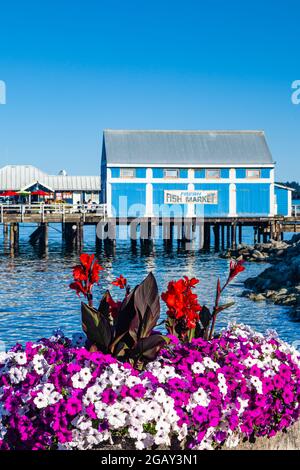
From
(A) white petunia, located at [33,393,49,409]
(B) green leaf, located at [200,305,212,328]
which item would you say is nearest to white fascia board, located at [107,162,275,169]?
(B) green leaf, located at [200,305,212,328]

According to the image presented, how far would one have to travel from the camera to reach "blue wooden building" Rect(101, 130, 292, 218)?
44.1 metres

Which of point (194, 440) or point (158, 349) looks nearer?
point (194, 440)

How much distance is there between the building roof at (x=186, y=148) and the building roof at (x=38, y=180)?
20017 mm

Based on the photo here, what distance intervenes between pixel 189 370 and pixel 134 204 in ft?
123

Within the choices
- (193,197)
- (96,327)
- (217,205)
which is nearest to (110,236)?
(193,197)

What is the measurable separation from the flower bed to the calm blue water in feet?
33.8

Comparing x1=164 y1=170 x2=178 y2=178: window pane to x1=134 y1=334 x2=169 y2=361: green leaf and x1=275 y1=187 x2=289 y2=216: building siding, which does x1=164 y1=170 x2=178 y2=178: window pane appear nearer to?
x1=275 y1=187 x2=289 y2=216: building siding

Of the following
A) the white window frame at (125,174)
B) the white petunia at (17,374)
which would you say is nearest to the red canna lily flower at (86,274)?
the white petunia at (17,374)

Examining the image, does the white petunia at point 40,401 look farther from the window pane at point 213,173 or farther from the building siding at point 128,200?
the window pane at point 213,173

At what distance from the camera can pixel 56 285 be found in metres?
28.0

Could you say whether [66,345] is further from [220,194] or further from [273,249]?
[220,194]

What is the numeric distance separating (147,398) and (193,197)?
38.9 m

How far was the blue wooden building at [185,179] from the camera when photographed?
145 feet
